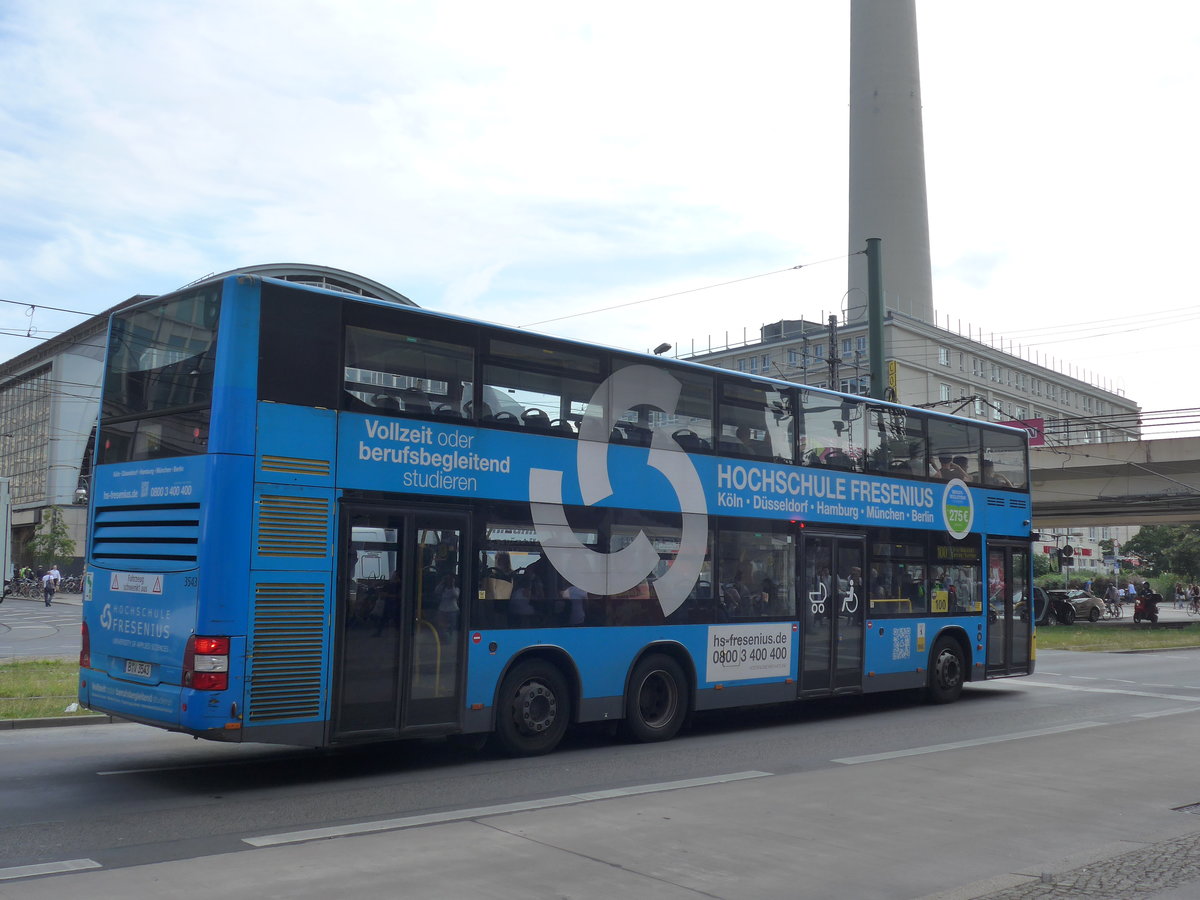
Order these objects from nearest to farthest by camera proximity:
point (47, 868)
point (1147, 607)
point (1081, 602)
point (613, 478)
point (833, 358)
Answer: point (47, 868) < point (613, 478) < point (833, 358) < point (1147, 607) < point (1081, 602)

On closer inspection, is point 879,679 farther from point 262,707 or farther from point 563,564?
point 262,707

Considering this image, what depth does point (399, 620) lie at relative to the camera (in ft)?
31.9

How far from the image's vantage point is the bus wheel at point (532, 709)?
1059 cm

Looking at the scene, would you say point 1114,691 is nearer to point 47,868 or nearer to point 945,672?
point 945,672

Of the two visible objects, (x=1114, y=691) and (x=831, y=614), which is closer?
(x=831, y=614)

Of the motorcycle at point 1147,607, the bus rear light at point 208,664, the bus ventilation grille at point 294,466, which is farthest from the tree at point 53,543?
the bus rear light at point 208,664

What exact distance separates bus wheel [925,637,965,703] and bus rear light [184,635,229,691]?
10.8 meters

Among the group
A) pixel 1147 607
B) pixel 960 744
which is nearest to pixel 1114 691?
pixel 960 744

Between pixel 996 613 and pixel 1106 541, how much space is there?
10662cm

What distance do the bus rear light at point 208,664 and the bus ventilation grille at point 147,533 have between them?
0.67 m

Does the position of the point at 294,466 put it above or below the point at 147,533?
above

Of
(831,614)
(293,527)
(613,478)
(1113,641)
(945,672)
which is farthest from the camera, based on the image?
(1113,641)

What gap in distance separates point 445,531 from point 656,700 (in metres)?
3.57

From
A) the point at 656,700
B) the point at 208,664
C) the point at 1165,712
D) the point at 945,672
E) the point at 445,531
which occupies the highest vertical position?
the point at 445,531
